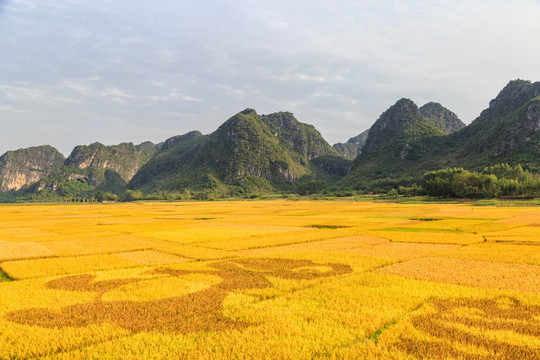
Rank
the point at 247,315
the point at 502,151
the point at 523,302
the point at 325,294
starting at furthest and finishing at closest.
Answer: the point at 502,151
the point at 325,294
the point at 523,302
the point at 247,315

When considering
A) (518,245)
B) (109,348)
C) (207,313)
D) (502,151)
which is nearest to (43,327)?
(109,348)

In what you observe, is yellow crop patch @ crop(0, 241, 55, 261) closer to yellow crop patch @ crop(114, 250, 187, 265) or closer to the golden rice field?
the golden rice field

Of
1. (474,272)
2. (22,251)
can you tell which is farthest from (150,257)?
(474,272)

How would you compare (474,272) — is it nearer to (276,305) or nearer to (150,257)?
(276,305)

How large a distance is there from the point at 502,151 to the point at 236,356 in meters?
227

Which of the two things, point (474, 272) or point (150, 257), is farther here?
point (150, 257)

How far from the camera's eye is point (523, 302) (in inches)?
426

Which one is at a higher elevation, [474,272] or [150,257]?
[474,272]

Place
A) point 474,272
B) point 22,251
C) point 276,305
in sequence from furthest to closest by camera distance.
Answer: point 22,251
point 474,272
point 276,305

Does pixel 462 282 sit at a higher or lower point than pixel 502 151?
lower

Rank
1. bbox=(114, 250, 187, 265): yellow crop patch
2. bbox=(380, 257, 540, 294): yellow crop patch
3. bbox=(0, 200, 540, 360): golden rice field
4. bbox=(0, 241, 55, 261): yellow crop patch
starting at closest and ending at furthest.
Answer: bbox=(0, 200, 540, 360): golden rice field → bbox=(380, 257, 540, 294): yellow crop patch → bbox=(114, 250, 187, 265): yellow crop patch → bbox=(0, 241, 55, 261): yellow crop patch

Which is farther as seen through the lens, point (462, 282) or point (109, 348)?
point (462, 282)

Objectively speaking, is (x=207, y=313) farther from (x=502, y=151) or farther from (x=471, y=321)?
(x=502, y=151)

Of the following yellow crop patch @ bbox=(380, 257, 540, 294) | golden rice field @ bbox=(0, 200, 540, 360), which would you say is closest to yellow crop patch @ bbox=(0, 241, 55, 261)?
golden rice field @ bbox=(0, 200, 540, 360)
